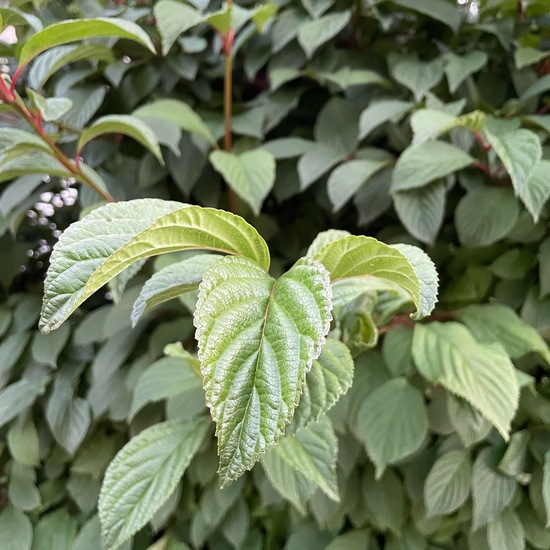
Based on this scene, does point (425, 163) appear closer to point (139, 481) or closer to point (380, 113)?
point (380, 113)

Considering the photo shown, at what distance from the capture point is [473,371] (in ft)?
1.31

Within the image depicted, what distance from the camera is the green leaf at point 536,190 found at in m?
0.42

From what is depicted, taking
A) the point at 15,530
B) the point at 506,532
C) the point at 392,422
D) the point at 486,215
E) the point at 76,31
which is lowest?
the point at 15,530

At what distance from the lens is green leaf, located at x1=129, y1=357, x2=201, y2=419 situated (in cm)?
48

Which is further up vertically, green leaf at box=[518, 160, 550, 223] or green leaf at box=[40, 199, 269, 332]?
green leaf at box=[40, 199, 269, 332]

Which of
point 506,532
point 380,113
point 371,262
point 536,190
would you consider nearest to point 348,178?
point 380,113

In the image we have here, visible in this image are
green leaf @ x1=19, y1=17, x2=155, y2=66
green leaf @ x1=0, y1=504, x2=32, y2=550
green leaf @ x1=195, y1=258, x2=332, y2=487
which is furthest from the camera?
green leaf @ x1=0, y1=504, x2=32, y2=550

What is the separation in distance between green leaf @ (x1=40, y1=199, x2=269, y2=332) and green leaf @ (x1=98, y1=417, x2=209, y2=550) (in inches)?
9.4

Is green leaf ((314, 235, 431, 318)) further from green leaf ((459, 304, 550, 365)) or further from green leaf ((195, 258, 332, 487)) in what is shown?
green leaf ((459, 304, 550, 365))

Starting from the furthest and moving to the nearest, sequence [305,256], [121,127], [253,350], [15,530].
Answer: [15,530]
[121,127]
[305,256]
[253,350]

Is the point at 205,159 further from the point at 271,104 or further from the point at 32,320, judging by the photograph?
the point at 32,320

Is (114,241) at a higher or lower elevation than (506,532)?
higher

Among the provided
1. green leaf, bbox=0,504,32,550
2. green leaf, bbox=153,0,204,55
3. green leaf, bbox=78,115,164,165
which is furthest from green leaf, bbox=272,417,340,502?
green leaf, bbox=0,504,32,550

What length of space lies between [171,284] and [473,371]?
0.29m
